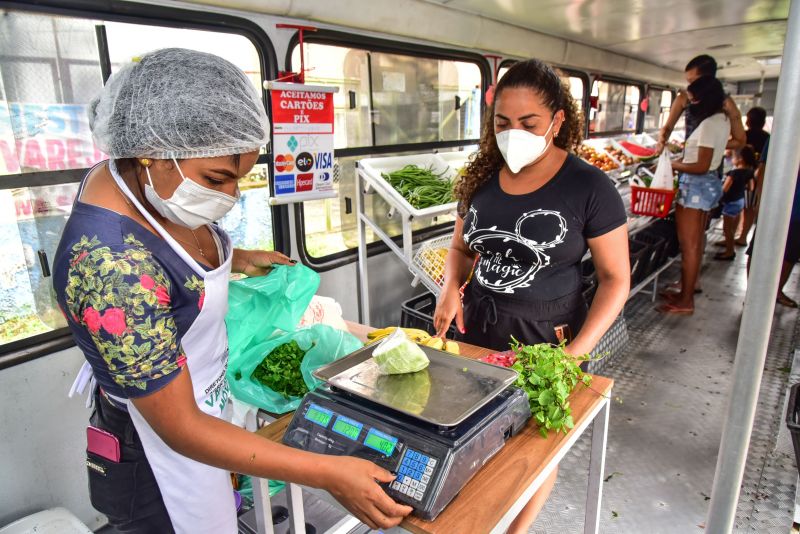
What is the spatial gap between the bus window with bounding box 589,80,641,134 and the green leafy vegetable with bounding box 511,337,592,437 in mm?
6585

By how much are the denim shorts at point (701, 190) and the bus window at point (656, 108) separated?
549 centimetres

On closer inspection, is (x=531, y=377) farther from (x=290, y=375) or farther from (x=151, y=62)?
(x=151, y=62)

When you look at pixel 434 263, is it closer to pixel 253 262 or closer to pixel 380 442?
pixel 253 262

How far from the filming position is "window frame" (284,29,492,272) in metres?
3.45

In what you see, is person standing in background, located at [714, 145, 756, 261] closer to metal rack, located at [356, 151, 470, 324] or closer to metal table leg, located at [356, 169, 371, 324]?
metal rack, located at [356, 151, 470, 324]

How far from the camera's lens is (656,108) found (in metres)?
10.1

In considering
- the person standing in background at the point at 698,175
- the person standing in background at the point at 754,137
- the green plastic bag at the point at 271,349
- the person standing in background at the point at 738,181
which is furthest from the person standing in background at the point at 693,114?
the green plastic bag at the point at 271,349

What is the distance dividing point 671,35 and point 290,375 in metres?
5.81

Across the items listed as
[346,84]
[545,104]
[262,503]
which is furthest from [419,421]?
[346,84]

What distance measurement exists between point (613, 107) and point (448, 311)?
747 cm

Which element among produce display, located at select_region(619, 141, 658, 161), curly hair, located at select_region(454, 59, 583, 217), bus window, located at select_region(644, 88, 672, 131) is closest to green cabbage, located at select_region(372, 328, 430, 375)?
curly hair, located at select_region(454, 59, 583, 217)

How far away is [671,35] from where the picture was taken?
5566 millimetres

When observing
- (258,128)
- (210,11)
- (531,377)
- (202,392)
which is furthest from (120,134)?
(210,11)

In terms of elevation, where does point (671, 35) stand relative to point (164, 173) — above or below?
above
